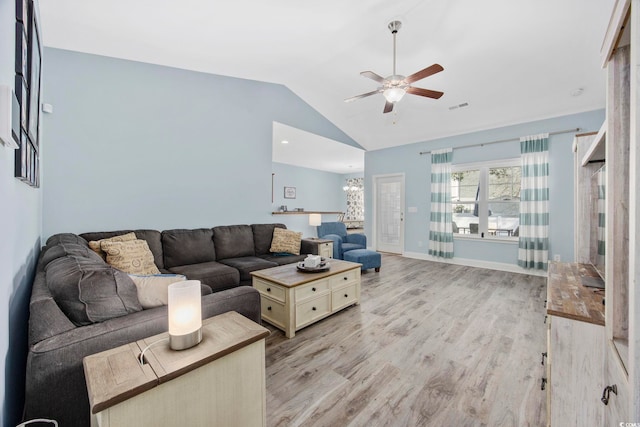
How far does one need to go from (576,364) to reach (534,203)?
13.1 feet

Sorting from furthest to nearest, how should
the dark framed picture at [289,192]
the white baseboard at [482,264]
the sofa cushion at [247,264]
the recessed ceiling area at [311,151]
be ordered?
the dark framed picture at [289,192] < the recessed ceiling area at [311,151] < the white baseboard at [482,264] < the sofa cushion at [247,264]

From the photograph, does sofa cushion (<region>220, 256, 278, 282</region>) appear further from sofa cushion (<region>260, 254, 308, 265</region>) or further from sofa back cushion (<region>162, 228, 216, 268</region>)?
sofa back cushion (<region>162, 228, 216, 268</region>)

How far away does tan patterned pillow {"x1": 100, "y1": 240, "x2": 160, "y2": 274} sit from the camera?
245 cm

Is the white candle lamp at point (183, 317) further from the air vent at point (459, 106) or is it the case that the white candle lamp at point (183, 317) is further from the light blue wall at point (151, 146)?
the air vent at point (459, 106)

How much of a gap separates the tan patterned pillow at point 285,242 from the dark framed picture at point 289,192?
425 centimetres

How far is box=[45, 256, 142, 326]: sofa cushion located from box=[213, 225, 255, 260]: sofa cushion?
7.15 feet

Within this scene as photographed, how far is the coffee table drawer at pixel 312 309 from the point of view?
2.32 m

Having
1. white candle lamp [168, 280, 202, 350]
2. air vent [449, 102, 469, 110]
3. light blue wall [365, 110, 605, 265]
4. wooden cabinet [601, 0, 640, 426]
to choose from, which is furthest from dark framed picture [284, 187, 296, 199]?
wooden cabinet [601, 0, 640, 426]

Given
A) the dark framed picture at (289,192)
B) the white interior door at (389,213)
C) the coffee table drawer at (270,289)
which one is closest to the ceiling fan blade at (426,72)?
the coffee table drawer at (270,289)

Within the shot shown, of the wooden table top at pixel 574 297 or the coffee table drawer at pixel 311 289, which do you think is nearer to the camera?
the wooden table top at pixel 574 297

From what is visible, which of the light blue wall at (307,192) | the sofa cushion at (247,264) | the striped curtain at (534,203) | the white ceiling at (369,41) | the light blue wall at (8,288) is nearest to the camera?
the light blue wall at (8,288)

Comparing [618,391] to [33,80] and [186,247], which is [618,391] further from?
[186,247]

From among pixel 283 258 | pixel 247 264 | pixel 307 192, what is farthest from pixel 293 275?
pixel 307 192

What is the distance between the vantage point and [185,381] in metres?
0.90
